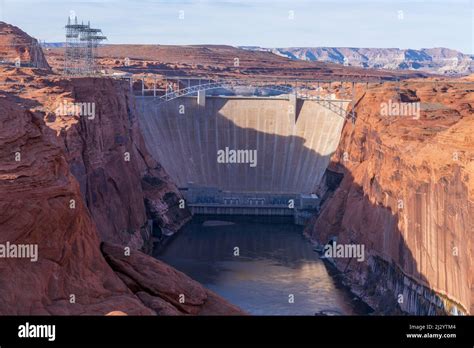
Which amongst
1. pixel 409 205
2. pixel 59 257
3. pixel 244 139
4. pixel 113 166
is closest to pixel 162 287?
pixel 59 257

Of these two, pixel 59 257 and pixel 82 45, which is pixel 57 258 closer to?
pixel 59 257

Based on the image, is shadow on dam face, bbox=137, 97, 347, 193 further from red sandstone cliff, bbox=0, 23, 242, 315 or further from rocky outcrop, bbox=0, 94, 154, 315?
rocky outcrop, bbox=0, 94, 154, 315

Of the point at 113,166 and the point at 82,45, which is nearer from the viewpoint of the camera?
the point at 113,166

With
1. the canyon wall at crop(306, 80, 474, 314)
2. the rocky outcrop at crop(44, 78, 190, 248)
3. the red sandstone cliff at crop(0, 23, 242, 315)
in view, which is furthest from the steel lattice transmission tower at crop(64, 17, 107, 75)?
the red sandstone cliff at crop(0, 23, 242, 315)

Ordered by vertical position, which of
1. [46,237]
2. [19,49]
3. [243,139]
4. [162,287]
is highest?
[19,49]

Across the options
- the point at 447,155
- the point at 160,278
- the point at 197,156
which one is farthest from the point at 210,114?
the point at 160,278
